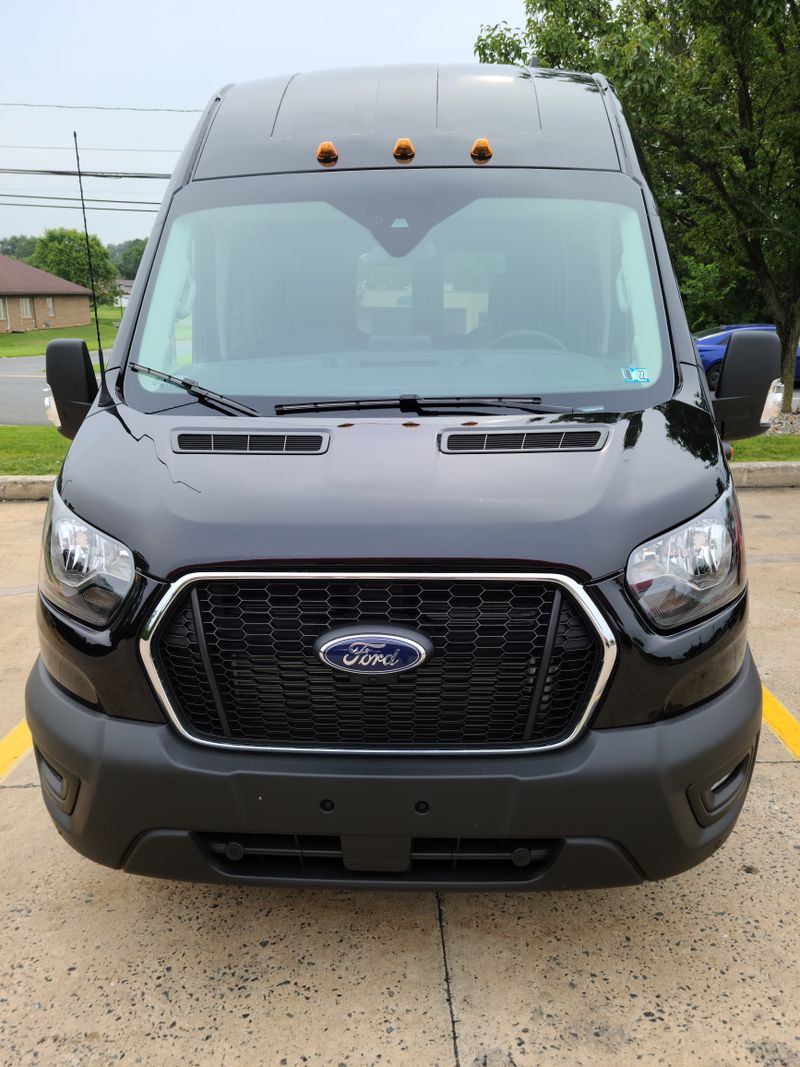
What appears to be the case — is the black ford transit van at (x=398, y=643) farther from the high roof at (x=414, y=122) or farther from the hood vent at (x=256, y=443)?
the high roof at (x=414, y=122)

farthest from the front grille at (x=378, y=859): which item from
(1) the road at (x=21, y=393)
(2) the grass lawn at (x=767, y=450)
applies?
(1) the road at (x=21, y=393)

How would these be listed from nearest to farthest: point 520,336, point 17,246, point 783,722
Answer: point 520,336 < point 783,722 < point 17,246

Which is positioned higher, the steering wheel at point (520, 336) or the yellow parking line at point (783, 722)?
the steering wheel at point (520, 336)

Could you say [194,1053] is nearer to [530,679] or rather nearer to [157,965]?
[157,965]

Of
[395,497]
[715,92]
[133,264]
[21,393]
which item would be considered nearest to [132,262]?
[133,264]

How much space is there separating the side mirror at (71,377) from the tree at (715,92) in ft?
27.0

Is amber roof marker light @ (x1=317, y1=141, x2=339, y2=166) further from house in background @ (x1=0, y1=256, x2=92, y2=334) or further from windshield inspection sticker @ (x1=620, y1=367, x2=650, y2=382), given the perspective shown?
house in background @ (x1=0, y1=256, x2=92, y2=334)

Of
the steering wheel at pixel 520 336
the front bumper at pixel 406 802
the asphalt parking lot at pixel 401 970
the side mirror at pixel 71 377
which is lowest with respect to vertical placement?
the asphalt parking lot at pixel 401 970

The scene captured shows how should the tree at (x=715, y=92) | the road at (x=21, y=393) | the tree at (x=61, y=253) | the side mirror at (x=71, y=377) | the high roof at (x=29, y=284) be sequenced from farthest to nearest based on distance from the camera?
the tree at (x=61, y=253) → the high roof at (x=29, y=284) → the road at (x=21, y=393) → the tree at (x=715, y=92) → the side mirror at (x=71, y=377)

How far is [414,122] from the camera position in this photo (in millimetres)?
3414

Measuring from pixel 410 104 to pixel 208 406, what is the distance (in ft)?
4.98

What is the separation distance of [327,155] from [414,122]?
0.36 metres

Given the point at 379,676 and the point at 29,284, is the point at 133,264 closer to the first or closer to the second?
the point at 379,676

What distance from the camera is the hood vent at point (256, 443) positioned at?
2.45 meters
